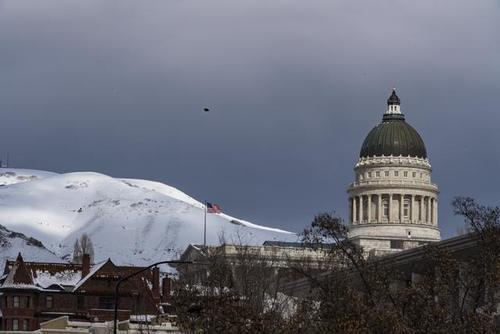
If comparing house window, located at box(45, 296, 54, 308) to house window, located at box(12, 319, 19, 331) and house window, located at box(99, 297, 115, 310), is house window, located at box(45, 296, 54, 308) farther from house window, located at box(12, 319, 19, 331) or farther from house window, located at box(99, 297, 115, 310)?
house window, located at box(99, 297, 115, 310)

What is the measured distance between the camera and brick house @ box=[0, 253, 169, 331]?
13875 centimetres

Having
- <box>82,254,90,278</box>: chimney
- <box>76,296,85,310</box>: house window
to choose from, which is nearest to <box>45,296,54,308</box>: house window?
<box>76,296,85,310</box>: house window

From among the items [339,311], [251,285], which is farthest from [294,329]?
[251,285]

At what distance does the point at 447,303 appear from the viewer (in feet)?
229

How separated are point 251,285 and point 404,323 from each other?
49.8 meters

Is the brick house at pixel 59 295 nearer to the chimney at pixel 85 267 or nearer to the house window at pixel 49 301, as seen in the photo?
the house window at pixel 49 301

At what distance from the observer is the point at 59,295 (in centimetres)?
14325

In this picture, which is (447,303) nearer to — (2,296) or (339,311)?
(339,311)

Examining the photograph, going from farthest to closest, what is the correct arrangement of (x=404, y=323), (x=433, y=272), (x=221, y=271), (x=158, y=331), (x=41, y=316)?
(x=41, y=316)
(x=158, y=331)
(x=221, y=271)
(x=433, y=272)
(x=404, y=323)

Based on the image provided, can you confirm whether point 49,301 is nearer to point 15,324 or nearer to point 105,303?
point 105,303

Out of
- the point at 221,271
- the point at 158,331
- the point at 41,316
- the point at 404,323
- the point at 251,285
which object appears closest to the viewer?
the point at 404,323

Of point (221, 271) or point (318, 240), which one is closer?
point (318, 240)

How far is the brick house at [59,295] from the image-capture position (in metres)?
139

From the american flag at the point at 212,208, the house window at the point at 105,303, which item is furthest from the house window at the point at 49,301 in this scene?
the american flag at the point at 212,208
